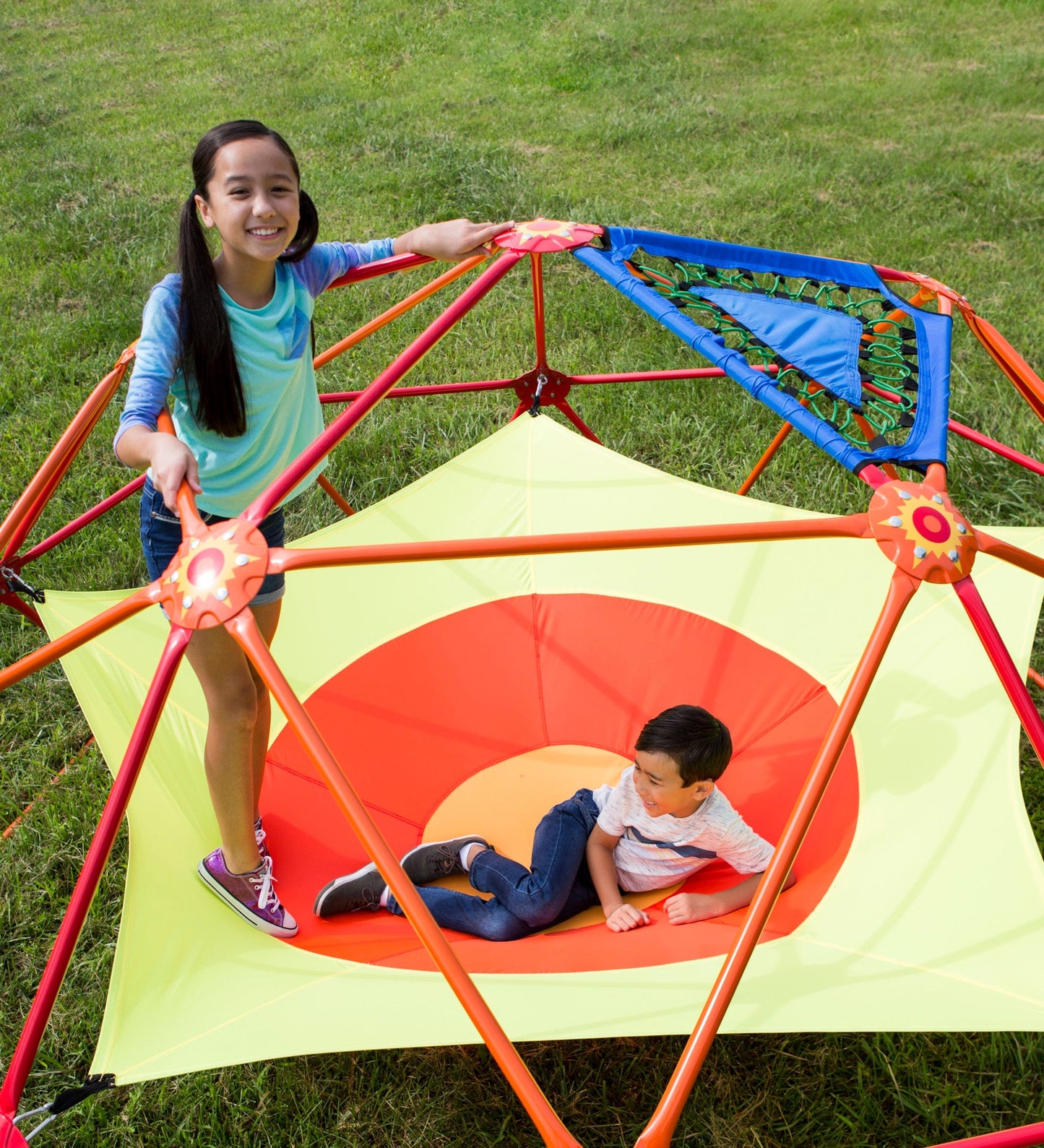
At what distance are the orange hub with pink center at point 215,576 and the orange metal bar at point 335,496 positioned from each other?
6.29 feet

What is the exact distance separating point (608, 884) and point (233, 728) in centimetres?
95

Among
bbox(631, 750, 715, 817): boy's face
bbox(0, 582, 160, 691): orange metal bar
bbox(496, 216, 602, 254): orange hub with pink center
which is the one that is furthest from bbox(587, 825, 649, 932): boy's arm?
bbox(496, 216, 602, 254): orange hub with pink center

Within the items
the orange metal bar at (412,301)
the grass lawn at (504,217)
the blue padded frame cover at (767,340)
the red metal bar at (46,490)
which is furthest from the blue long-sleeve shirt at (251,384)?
the grass lawn at (504,217)

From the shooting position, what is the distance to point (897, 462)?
188 cm

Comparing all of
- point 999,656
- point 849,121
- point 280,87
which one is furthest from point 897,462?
point 280,87

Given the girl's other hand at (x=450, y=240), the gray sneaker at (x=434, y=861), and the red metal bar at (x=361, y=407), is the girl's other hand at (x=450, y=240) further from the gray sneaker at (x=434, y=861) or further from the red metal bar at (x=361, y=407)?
the gray sneaker at (x=434, y=861)

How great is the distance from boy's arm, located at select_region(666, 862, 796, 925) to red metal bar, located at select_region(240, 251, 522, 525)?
4.15 ft

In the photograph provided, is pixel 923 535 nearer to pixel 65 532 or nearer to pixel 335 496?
pixel 65 532

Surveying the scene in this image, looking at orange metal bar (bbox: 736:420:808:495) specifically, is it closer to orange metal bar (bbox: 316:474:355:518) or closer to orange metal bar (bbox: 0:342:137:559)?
Answer: orange metal bar (bbox: 316:474:355:518)

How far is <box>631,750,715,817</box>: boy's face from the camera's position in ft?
7.26

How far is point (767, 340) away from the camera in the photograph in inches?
87.1

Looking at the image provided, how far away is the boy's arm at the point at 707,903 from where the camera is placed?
7.51 feet

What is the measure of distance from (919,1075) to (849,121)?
694 cm

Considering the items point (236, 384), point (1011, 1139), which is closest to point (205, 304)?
point (236, 384)
